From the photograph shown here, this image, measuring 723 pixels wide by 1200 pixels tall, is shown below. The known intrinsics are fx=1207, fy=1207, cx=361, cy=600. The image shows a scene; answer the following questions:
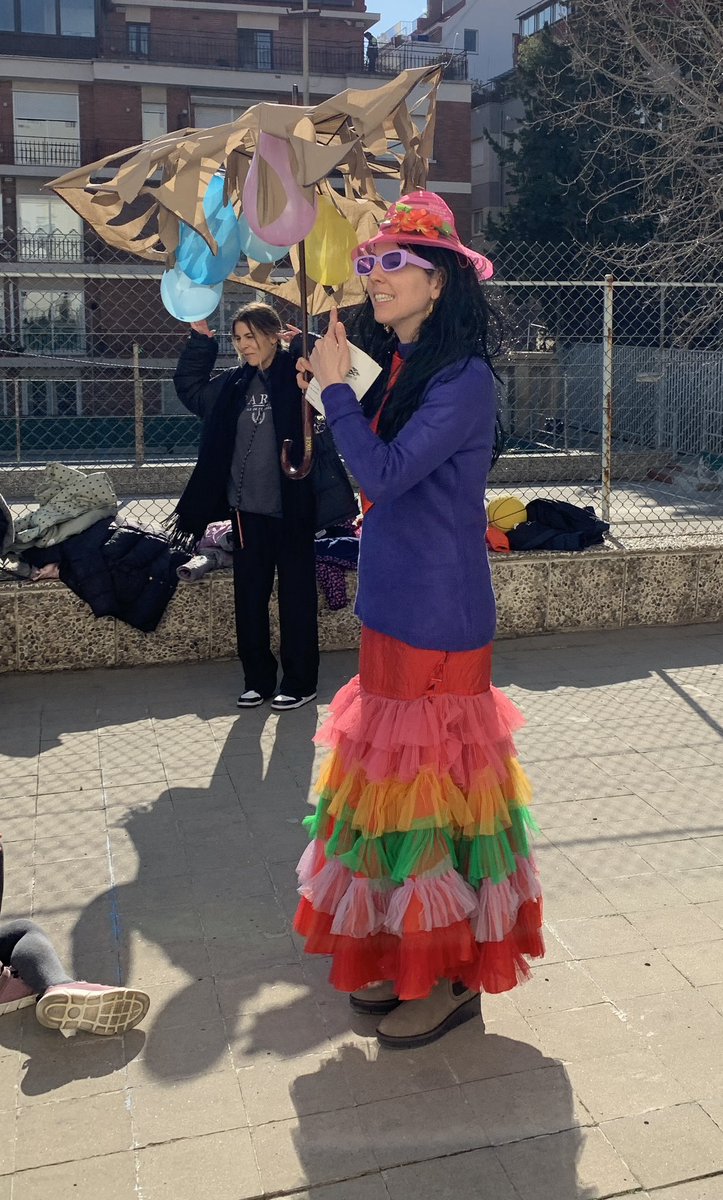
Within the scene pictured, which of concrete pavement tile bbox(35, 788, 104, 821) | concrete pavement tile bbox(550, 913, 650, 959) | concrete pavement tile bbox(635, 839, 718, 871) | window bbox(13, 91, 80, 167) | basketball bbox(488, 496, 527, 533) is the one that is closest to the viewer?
concrete pavement tile bbox(550, 913, 650, 959)

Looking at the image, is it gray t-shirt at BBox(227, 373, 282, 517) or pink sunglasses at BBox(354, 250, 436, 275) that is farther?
gray t-shirt at BBox(227, 373, 282, 517)

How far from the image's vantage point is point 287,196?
3221mm

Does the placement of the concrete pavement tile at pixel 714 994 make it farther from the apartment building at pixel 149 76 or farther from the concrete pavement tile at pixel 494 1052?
the apartment building at pixel 149 76

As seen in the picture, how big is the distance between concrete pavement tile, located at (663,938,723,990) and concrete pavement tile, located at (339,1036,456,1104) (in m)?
0.79

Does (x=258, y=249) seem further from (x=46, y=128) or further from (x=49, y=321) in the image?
(x=46, y=128)

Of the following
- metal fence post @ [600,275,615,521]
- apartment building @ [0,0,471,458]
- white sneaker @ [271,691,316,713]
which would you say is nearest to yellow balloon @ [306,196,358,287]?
white sneaker @ [271,691,316,713]

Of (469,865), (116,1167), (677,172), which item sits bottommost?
(116,1167)

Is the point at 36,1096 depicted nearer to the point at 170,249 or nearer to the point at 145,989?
the point at 145,989

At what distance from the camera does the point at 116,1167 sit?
101 inches

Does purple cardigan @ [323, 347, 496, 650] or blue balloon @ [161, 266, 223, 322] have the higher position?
blue balloon @ [161, 266, 223, 322]

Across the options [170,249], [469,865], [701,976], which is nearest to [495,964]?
[469,865]

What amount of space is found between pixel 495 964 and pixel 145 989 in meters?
0.97

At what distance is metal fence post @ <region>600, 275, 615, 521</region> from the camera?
7.11 m

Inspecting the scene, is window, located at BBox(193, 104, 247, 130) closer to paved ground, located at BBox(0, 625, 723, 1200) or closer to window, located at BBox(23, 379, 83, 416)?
window, located at BBox(23, 379, 83, 416)
